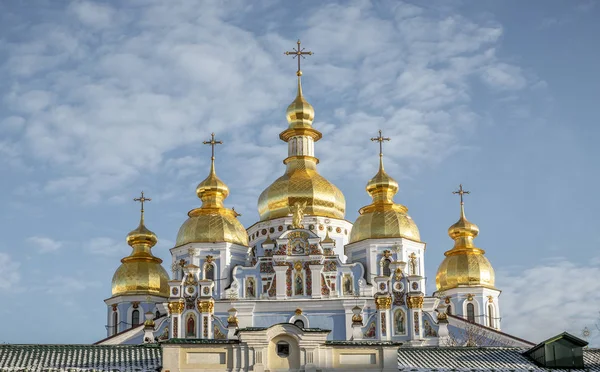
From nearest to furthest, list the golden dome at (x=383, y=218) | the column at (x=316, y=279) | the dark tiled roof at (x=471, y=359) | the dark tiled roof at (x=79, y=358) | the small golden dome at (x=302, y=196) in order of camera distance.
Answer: the dark tiled roof at (x=79, y=358), the dark tiled roof at (x=471, y=359), the column at (x=316, y=279), the golden dome at (x=383, y=218), the small golden dome at (x=302, y=196)

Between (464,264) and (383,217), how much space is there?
25.8 feet

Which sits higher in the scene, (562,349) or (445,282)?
(445,282)

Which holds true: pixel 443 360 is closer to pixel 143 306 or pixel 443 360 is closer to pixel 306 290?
pixel 306 290

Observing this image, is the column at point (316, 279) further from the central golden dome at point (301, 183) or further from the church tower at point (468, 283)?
the church tower at point (468, 283)

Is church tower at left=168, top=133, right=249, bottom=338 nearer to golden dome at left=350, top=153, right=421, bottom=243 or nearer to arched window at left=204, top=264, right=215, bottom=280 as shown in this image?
arched window at left=204, top=264, right=215, bottom=280

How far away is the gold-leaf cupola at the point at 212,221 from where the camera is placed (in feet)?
212

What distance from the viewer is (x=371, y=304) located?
199ft

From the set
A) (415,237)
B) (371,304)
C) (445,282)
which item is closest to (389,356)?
(371,304)

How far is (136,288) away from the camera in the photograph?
6981cm

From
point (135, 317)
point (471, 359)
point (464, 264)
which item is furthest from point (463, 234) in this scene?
point (471, 359)

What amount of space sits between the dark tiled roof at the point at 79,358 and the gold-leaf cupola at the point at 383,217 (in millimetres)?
28147

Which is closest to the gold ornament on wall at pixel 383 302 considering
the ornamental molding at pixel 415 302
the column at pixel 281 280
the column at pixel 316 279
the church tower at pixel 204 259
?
the ornamental molding at pixel 415 302

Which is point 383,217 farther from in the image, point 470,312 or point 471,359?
point 471,359

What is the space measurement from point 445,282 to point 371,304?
34.5 feet
